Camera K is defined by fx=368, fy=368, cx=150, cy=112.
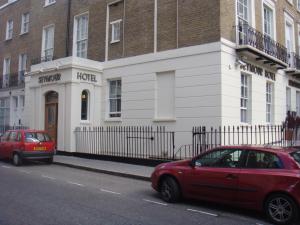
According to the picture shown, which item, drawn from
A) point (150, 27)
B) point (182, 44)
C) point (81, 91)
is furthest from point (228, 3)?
point (81, 91)

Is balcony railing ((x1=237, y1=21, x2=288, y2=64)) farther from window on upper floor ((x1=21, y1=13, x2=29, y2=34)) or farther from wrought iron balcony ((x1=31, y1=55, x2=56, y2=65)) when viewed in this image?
window on upper floor ((x1=21, y1=13, x2=29, y2=34))

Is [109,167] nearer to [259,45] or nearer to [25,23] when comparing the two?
[259,45]

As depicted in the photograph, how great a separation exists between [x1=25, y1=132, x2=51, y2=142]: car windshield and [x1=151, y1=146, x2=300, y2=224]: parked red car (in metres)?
8.08

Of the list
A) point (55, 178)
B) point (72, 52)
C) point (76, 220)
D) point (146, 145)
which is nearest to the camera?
point (76, 220)

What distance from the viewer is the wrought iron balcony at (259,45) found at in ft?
50.4

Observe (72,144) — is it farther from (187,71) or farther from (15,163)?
(187,71)

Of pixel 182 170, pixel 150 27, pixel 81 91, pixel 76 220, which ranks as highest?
pixel 150 27

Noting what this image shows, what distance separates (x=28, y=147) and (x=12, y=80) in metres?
14.2

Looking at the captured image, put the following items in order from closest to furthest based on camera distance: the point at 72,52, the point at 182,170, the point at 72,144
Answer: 1. the point at 182,170
2. the point at 72,144
3. the point at 72,52

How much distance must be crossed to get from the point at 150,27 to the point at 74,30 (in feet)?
20.0

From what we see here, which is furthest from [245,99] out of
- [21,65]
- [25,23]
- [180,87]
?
[25,23]

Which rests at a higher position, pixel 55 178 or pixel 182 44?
pixel 182 44

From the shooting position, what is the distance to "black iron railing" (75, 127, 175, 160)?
15.4m

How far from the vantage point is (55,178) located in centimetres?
1177
